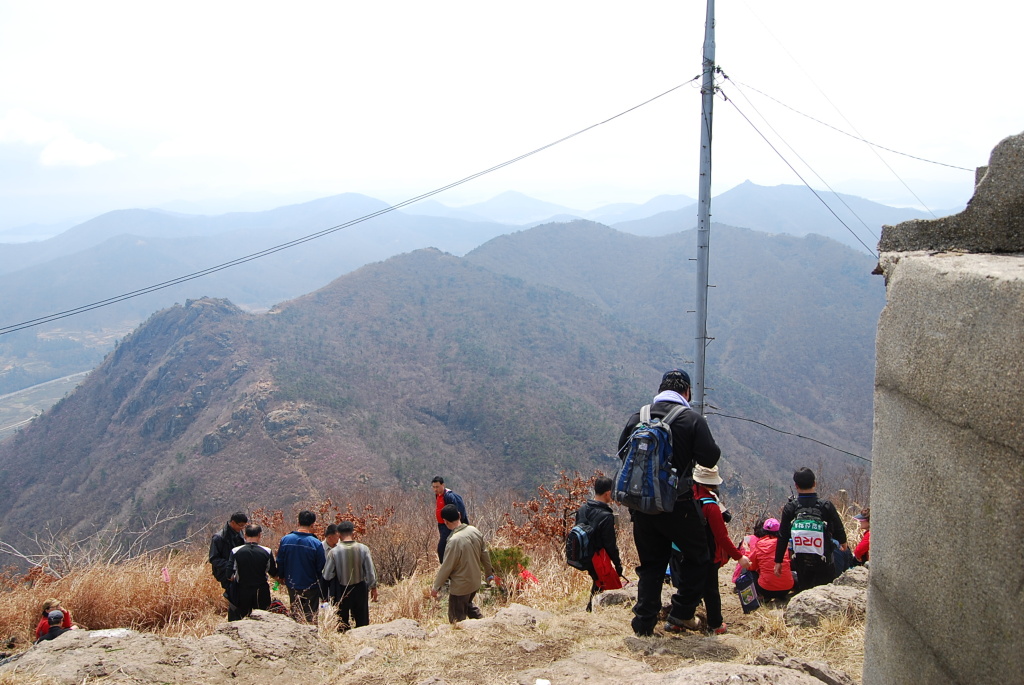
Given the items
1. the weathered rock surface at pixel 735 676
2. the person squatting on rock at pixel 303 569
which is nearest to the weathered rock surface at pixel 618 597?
the weathered rock surface at pixel 735 676

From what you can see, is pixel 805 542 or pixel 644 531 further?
pixel 805 542

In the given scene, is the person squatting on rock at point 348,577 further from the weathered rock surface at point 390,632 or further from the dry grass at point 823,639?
the dry grass at point 823,639

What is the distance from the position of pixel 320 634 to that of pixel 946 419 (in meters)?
4.33

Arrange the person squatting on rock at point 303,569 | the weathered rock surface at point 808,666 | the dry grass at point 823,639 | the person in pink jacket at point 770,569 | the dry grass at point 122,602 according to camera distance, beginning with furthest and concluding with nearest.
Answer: the dry grass at point 122,602 < the person squatting on rock at point 303,569 < the person in pink jacket at point 770,569 < the dry grass at point 823,639 < the weathered rock surface at point 808,666

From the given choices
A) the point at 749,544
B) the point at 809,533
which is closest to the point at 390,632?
the point at 749,544

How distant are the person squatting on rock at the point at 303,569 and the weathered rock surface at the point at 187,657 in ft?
4.47

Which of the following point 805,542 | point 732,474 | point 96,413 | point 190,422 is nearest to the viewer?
point 805,542

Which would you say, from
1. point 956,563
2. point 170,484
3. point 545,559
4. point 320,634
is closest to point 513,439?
point 170,484

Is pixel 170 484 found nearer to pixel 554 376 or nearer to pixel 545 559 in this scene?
pixel 554 376

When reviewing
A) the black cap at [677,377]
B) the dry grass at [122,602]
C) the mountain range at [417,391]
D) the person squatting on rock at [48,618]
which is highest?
the black cap at [677,377]

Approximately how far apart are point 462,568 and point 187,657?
214 cm

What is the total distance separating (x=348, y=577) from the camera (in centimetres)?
571

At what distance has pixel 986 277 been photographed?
6.06ft

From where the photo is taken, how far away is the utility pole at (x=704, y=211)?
8.30 m
